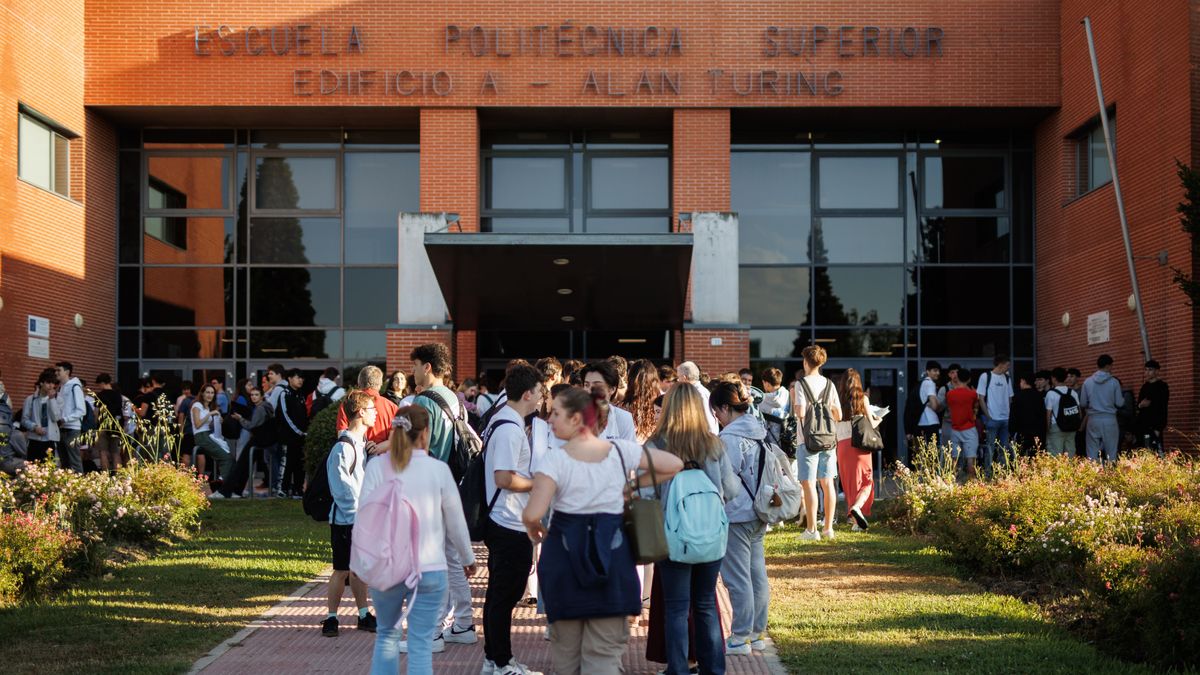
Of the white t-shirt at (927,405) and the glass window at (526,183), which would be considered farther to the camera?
the glass window at (526,183)

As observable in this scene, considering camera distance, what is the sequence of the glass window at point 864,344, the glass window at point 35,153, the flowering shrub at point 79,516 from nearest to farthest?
the flowering shrub at point 79,516 < the glass window at point 35,153 < the glass window at point 864,344

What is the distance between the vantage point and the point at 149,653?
8.12 meters

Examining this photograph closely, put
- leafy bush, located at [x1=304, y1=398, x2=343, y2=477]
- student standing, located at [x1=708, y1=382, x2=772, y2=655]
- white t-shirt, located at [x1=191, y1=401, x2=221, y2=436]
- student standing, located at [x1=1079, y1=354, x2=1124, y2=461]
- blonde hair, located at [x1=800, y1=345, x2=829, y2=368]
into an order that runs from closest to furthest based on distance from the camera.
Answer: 1. student standing, located at [x1=708, y1=382, x2=772, y2=655]
2. blonde hair, located at [x1=800, y1=345, x2=829, y2=368]
3. leafy bush, located at [x1=304, y1=398, x2=343, y2=477]
4. student standing, located at [x1=1079, y1=354, x2=1124, y2=461]
5. white t-shirt, located at [x1=191, y1=401, x2=221, y2=436]

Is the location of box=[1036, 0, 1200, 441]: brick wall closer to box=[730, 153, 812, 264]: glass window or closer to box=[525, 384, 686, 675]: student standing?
box=[730, 153, 812, 264]: glass window

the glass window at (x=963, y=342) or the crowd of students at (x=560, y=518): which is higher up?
the glass window at (x=963, y=342)

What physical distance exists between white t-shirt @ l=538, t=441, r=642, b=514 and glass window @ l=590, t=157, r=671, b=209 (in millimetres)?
19533

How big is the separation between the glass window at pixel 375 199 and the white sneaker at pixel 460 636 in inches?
697

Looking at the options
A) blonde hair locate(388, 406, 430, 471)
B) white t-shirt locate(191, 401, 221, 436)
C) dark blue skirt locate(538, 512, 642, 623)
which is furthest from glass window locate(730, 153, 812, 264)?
dark blue skirt locate(538, 512, 642, 623)

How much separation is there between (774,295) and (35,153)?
1399cm

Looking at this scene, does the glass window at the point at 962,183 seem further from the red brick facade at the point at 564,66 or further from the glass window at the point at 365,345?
the glass window at the point at 365,345

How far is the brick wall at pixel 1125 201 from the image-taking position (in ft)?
63.4

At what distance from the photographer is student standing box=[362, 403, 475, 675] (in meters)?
6.49

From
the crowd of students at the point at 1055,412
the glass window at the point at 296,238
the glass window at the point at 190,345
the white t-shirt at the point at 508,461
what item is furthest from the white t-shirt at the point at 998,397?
the glass window at the point at 190,345

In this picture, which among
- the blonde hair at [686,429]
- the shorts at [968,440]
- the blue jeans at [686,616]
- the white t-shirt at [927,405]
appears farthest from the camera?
the white t-shirt at [927,405]
